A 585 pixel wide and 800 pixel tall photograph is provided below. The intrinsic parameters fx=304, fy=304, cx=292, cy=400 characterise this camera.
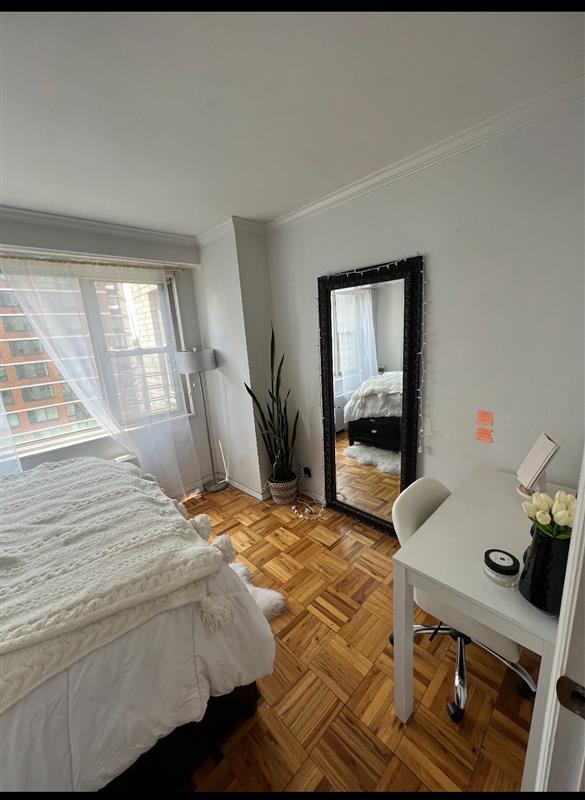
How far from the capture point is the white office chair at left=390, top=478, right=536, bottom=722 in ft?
3.55

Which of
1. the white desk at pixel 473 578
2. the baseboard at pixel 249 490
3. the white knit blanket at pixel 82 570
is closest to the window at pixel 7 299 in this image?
the white knit blanket at pixel 82 570

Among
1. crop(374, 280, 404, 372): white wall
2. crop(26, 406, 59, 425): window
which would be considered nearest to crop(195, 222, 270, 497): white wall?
crop(374, 280, 404, 372): white wall

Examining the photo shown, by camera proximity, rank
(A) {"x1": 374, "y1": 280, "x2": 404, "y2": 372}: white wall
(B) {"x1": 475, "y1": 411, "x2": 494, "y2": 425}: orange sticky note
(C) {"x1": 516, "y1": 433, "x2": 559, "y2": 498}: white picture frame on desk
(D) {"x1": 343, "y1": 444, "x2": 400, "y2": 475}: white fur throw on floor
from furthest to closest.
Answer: (D) {"x1": 343, "y1": 444, "x2": 400, "y2": 475}: white fur throw on floor
(A) {"x1": 374, "y1": 280, "x2": 404, "y2": 372}: white wall
(B) {"x1": 475, "y1": 411, "x2": 494, "y2": 425}: orange sticky note
(C) {"x1": 516, "y1": 433, "x2": 559, "y2": 498}: white picture frame on desk

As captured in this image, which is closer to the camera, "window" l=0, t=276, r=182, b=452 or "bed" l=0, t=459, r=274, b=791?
"bed" l=0, t=459, r=274, b=791

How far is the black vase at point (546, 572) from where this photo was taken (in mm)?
809

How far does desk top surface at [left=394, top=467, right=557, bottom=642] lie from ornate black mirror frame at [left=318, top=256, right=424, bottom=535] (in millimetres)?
494

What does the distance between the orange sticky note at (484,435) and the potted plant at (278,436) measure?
1416mm

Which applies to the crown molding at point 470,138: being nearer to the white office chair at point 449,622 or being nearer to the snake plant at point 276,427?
the snake plant at point 276,427

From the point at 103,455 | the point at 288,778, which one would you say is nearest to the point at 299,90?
the point at 288,778

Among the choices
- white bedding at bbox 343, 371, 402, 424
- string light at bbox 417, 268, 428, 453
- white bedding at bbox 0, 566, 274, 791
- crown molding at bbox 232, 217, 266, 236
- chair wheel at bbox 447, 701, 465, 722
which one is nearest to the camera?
white bedding at bbox 0, 566, 274, 791

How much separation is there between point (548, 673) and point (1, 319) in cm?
333

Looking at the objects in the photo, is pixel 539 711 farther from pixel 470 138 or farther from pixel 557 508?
pixel 470 138

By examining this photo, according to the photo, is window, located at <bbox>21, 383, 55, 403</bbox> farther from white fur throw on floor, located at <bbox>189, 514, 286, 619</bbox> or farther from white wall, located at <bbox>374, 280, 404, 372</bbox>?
white wall, located at <bbox>374, 280, 404, 372</bbox>

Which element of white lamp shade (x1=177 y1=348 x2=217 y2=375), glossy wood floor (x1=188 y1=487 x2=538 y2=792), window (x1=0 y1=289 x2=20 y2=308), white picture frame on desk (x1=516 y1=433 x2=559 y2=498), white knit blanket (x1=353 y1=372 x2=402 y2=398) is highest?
window (x1=0 y1=289 x2=20 y2=308)
